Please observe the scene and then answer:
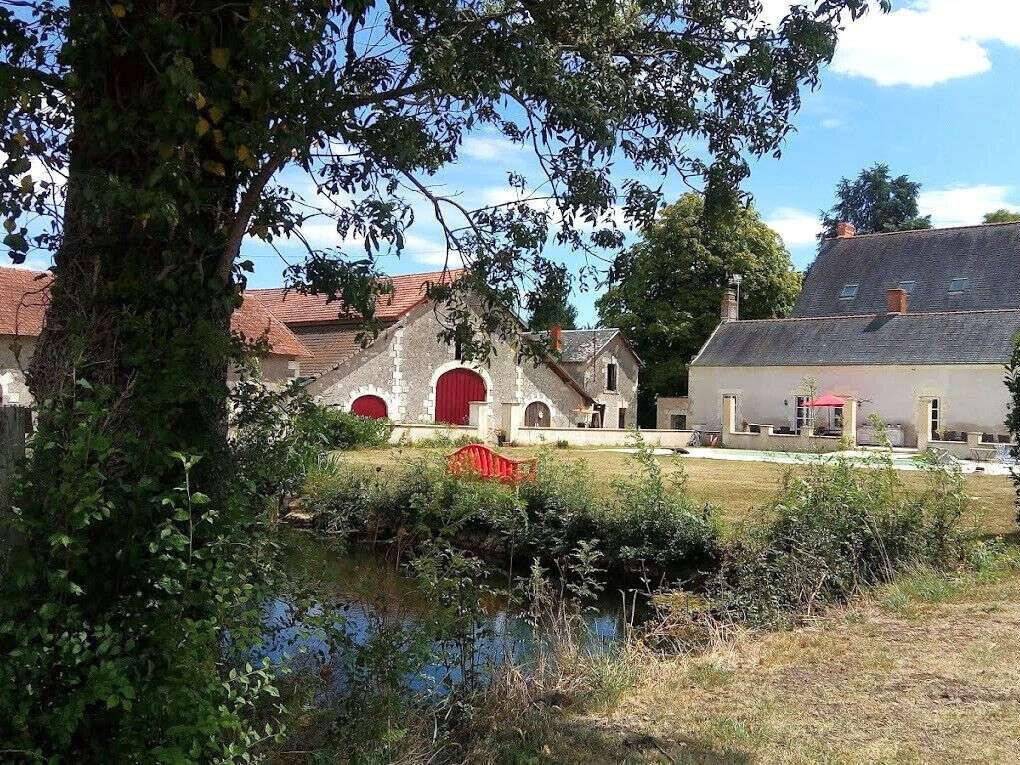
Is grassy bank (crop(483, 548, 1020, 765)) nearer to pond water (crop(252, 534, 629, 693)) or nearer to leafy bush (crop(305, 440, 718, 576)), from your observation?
pond water (crop(252, 534, 629, 693))

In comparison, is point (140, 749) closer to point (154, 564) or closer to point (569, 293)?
point (154, 564)

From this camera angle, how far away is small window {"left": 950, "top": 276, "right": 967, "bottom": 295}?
33875 millimetres

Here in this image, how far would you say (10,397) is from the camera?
65.4 ft

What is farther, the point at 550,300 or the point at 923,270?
the point at 923,270

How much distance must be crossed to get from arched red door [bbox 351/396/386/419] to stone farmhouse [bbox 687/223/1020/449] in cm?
1154

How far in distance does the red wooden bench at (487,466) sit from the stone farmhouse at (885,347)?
621 inches

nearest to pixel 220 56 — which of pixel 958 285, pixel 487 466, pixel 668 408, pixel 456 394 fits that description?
pixel 487 466

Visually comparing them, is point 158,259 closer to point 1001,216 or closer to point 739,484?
point 739,484

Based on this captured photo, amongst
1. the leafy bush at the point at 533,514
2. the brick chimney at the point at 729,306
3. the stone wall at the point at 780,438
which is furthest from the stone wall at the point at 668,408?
the leafy bush at the point at 533,514

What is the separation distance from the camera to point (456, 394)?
1117 inches

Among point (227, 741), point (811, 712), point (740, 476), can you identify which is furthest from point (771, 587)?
point (740, 476)

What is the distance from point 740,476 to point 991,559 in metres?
8.99

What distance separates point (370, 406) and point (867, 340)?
1754cm

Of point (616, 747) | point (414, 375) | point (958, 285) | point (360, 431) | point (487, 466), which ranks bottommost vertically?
point (616, 747)
